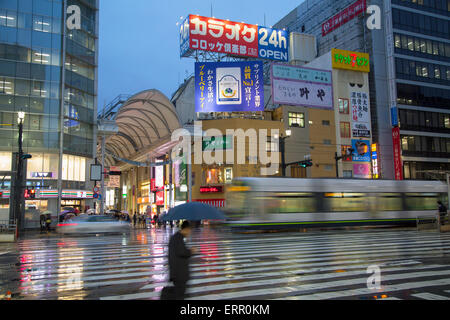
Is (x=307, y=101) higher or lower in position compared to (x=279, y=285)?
higher

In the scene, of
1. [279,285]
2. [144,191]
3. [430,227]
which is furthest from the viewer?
[144,191]

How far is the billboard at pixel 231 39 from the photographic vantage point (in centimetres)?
4841

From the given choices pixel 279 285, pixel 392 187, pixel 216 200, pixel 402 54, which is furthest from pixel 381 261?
pixel 402 54

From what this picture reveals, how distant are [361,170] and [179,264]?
47.5 meters

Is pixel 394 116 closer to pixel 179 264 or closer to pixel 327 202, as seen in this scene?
pixel 327 202

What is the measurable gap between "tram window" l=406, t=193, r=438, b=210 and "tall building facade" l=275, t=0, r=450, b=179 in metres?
21.8

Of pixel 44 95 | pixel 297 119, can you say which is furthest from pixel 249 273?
pixel 297 119

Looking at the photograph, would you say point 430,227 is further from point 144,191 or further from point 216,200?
point 144,191

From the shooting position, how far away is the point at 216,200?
4497 cm

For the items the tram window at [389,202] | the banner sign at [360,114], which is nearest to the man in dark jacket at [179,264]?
the tram window at [389,202]

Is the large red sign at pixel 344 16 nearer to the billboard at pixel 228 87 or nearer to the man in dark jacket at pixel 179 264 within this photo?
the billboard at pixel 228 87

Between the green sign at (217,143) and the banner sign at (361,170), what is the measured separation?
16730 mm

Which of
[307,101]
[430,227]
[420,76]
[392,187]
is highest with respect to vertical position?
[420,76]
